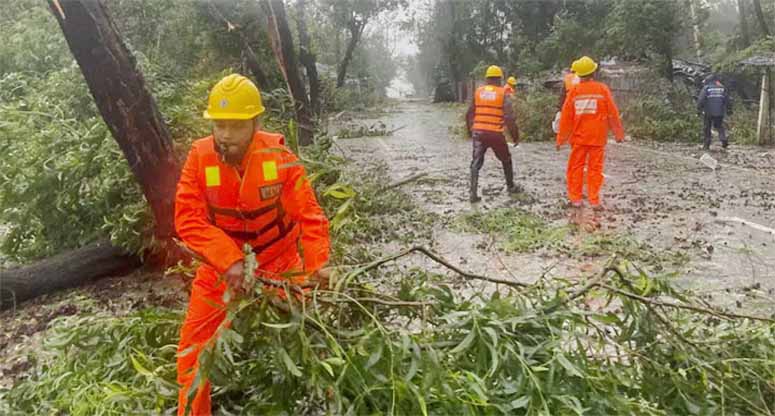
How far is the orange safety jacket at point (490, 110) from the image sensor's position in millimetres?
9898

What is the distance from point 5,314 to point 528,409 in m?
5.43

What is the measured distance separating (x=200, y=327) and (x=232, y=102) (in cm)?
108

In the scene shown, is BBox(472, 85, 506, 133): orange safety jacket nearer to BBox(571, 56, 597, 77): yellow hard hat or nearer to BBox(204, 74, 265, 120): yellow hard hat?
BBox(571, 56, 597, 77): yellow hard hat

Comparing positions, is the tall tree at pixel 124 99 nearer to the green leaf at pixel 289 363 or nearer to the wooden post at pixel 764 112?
the green leaf at pixel 289 363

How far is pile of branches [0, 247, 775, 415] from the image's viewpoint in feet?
8.89

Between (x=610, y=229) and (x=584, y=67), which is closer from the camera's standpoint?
(x=610, y=229)

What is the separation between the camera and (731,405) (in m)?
2.96

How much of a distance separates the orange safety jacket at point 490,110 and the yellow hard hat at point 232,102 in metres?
6.92

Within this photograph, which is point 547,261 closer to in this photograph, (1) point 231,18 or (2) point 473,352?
(2) point 473,352

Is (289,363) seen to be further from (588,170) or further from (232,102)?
(588,170)

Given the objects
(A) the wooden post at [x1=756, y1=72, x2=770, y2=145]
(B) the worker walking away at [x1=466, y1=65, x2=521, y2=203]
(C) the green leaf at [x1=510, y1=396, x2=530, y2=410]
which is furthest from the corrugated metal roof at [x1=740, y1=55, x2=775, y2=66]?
(C) the green leaf at [x1=510, y1=396, x2=530, y2=410]

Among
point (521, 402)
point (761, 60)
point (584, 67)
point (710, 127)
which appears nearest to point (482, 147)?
point (584, 67)

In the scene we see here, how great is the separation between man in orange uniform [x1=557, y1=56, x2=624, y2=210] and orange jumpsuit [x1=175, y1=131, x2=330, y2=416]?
5818mm

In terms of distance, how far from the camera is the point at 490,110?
9891 mm
